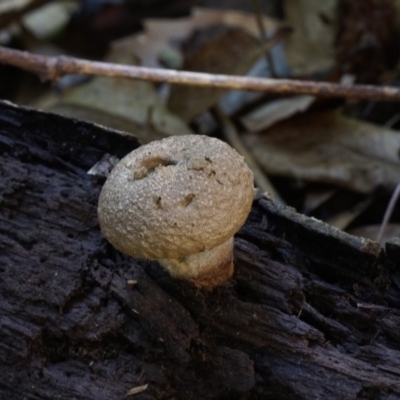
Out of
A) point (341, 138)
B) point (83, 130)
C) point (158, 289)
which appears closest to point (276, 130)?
point (341, 138)

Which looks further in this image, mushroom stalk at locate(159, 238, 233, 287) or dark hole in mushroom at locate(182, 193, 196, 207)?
mushroom stalk at locate(159, 238, 233, 287)

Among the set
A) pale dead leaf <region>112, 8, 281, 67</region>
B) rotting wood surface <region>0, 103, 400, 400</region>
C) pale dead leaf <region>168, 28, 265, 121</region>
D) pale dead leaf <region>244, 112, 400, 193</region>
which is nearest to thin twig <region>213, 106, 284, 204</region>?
pale dead leaf <region>244, 112, 400, 193</region>

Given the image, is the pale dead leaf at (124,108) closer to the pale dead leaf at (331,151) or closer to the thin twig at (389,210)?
the pale dead leaf at (331,151)

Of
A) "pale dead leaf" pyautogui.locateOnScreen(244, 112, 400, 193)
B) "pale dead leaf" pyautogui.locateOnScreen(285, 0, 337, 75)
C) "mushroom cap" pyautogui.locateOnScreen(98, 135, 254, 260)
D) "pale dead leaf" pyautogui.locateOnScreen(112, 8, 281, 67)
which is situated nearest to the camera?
"mushroom cap" pyautogui.locateOnScreen(98, 135, 254, 260)

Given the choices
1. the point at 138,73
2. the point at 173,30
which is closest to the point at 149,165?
the point at 138,73

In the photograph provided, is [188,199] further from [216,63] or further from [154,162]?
[216,63]

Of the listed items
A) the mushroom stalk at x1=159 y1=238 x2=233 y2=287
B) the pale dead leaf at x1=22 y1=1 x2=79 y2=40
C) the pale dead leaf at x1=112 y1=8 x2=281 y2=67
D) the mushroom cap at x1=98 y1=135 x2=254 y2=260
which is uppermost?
the mushroom cap at x1=98 y1=135 x2=254 y2=260

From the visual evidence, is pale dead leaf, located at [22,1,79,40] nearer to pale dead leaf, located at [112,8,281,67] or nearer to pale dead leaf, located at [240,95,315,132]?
pale dead leaf, located at [112,8,281,67]
